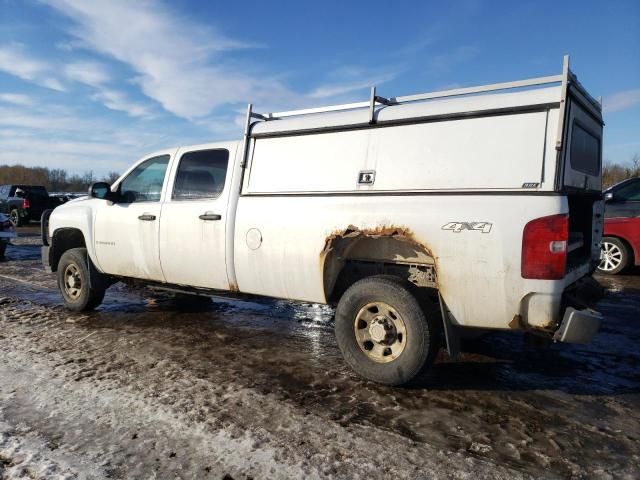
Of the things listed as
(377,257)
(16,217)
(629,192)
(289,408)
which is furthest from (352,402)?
(16,217)

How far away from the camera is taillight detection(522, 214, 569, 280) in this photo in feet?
10.6

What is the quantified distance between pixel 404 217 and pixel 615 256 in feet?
24.2

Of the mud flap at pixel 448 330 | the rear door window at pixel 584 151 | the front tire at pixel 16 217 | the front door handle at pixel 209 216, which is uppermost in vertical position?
the rear door window at pixel 584 151

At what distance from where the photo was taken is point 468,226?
3490 mm

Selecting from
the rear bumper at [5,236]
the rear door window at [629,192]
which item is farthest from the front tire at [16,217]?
the rear door window at [629,192]

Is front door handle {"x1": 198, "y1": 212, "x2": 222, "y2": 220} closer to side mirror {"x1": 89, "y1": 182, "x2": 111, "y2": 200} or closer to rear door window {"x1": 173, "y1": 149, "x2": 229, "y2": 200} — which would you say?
rear door window {"x1": 173, "y1": 149, "x2": 229, "y2": 200}

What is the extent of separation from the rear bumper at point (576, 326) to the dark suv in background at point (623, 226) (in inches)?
255

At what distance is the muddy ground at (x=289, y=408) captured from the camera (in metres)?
2.82

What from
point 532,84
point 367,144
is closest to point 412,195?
point 367,144

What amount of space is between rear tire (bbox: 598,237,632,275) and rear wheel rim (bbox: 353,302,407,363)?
7158 mm

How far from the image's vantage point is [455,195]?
3621 millimetres

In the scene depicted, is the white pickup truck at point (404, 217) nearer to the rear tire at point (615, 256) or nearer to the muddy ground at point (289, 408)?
the muddy ground at point (289, 408)

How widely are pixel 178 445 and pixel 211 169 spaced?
9.76 ft

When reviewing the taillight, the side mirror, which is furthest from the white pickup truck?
the side mirror
